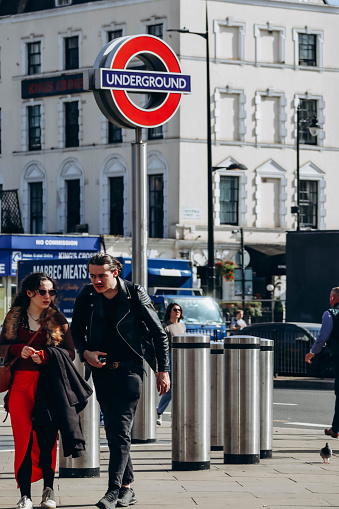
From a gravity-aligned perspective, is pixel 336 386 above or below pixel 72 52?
below

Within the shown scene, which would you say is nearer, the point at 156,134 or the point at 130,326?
the point at 130,326

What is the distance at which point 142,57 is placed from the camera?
11.8 m

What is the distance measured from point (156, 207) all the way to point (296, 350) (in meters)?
25.2

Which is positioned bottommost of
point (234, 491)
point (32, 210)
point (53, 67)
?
point (234, 491)

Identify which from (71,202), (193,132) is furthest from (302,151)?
(71,202)

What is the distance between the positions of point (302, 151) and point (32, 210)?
12758mm

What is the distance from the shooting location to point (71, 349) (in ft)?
27.6

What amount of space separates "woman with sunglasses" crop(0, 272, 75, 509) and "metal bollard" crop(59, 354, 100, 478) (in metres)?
1.38

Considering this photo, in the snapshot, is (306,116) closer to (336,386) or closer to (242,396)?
(336,386)

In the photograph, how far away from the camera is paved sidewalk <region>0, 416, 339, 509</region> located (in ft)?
27.8

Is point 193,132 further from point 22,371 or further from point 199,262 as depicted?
point 22,371

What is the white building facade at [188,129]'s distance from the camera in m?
50.5

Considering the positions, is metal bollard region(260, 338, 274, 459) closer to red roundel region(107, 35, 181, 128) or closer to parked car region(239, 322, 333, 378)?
red roundel region(107, 35, 181, 128)

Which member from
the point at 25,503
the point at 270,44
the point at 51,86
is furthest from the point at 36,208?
the point at 25,503
